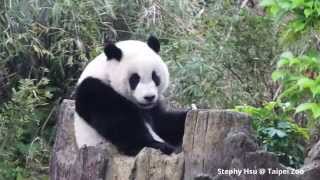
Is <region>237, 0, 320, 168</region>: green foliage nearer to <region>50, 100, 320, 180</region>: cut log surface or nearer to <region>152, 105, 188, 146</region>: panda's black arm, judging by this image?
<region>50, 100, 320, 180</region>: cut log surface

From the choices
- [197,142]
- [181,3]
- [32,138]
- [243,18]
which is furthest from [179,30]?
[197,142]

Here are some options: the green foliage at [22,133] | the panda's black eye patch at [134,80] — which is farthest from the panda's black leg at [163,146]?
the green foliage at [22,133]

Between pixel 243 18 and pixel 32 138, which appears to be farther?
pixel 32 138

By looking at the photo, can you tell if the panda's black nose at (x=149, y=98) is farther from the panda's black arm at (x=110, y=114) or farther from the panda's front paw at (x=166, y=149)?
the panda's front paw at (x=166, y=149)

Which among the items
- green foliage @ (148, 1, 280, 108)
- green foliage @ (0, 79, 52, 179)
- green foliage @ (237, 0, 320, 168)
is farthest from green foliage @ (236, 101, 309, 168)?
green foliage @ (0, 79, 52, 179)

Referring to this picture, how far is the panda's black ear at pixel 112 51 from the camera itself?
13.2 ft

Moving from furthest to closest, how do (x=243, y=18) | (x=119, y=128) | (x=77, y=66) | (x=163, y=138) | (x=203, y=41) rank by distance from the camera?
(x=77, y=66) → (x=203, y=41) → (x=243, y=18) → (x=163, y=138) → (x=119, y=128)

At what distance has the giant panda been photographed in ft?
12.9

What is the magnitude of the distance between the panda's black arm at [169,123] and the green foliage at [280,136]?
404 millimetres

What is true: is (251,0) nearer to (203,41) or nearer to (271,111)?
(203,41)

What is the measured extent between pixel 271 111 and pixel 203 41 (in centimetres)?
202

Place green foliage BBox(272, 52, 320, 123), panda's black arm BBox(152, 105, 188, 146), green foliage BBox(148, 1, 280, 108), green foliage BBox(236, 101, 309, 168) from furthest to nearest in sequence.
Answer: green foliage BBox(148, 1, 280, 108) < panda's black arm BBox(152, 105, 188, 146) < green foliage BBox(236, 101, 309, 168) < green foliage BBox(272, 52, 320, 123)

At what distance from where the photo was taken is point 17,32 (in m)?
6.42

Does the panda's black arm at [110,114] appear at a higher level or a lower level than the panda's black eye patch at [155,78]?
lower
